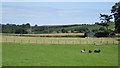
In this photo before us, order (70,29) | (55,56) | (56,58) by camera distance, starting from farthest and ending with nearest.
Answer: (70,29) < (55,56) < (56,58)

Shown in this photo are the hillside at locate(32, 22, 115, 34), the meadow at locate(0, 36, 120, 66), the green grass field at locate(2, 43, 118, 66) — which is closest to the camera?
the green grass field at locate(2, 43, 118, 66)

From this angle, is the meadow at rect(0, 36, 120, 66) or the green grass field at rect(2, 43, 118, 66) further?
the meadow at rect(0, 36, 120, 66)

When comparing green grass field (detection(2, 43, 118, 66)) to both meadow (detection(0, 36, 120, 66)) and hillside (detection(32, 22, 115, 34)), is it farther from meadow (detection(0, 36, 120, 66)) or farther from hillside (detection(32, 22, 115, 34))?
hillside (detection(32, 22, 115, 34))

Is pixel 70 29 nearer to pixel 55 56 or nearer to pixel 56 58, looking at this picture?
pixel 55 56

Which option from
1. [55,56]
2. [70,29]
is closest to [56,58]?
[55,56]

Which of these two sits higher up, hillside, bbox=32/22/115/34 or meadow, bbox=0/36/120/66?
hillside, bbox=32/22/115/34

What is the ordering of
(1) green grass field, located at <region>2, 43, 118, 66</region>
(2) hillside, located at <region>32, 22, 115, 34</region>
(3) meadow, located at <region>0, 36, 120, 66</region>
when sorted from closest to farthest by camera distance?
(1) green grass field, located at <region>2, 43, 118, 66</region>, (3) meadow, located at <region>0, 36, 120, 66</region>, (2) hillside, located at <region>32, 22, 115, 34</region>

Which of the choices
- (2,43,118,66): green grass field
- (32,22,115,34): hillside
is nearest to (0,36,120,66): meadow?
(2,43,118,66): green grass field

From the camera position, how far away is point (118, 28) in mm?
65812

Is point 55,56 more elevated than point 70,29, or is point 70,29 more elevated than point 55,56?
point 70,29

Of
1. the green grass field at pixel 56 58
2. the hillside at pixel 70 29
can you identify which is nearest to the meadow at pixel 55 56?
the green grass field at pixel 56 58

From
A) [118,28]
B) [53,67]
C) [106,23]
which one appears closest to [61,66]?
[53,67]

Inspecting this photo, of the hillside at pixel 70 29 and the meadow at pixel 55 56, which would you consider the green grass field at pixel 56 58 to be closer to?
the meadow at pixel 55 56

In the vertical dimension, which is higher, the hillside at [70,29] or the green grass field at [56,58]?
the hillside at [70,29]
